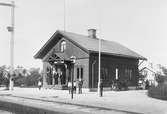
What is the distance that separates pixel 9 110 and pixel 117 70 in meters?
25.4

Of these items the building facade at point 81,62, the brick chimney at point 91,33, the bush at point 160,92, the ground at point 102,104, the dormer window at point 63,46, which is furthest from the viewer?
the brick chimney at point 91,33

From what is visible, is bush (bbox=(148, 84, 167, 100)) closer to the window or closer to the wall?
the wall

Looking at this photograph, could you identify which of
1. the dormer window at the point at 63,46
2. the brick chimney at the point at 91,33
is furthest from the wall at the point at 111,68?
the brick chimney at the point at 91,33

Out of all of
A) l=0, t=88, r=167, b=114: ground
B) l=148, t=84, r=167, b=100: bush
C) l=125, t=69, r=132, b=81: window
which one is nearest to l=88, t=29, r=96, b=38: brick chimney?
l=125, t=69, r=132, b=81: window

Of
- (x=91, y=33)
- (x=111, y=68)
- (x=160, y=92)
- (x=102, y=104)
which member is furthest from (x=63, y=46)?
(x=102, y=104)

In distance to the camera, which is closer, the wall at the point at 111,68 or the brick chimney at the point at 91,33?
the wall at the point at 111,68

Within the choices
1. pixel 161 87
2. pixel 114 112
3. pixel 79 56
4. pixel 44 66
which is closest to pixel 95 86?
pixel 79 56

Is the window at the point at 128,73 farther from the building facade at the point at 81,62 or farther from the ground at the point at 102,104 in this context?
the ground at the point at 102,104

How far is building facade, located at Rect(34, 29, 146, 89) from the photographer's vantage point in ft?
107

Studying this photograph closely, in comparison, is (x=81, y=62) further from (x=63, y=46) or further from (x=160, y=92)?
(x=160, y=92)

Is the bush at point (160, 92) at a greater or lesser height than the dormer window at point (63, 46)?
lesser

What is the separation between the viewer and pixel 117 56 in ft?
120

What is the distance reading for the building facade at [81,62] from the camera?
107ft

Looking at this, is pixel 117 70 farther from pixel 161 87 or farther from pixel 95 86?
pixel 161 87
